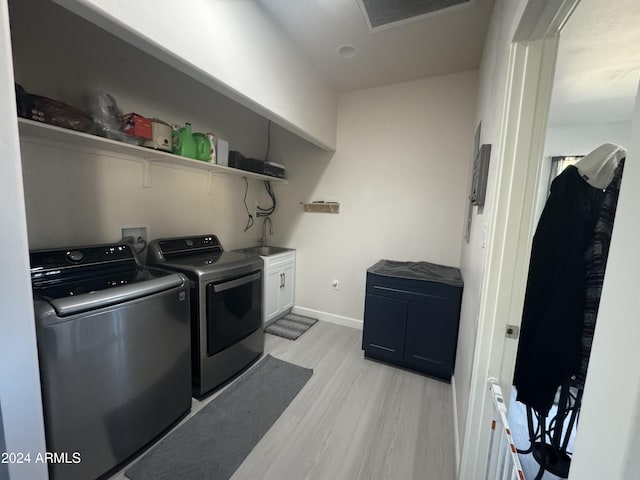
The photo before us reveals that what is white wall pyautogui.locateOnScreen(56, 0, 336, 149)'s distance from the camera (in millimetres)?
1058

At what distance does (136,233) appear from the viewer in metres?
2.01

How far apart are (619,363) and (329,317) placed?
3026mm

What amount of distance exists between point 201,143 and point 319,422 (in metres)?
2.21

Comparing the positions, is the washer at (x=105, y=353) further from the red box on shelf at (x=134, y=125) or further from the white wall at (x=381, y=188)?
the white wall at (x=381, y=188)

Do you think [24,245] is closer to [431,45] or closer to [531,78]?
[531,78]

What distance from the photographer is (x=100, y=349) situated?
4.01 ft

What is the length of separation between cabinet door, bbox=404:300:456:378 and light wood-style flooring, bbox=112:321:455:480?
0.43 feet

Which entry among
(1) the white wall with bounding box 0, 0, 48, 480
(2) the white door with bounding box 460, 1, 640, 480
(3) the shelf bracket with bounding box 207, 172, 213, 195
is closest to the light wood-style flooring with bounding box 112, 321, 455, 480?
(2) the white door with bounding box 460, 1, 640, 480

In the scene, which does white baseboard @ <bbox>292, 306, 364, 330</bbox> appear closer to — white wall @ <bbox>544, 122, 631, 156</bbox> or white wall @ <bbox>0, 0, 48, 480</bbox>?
white wall @ <bbox>0, 0, 48, 480</bbox>

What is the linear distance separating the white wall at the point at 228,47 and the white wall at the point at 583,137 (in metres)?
3.02

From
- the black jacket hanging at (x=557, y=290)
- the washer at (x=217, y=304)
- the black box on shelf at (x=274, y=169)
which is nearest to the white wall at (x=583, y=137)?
the black jacket hanging at (x=557, y=290)

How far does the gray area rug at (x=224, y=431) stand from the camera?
139 cm

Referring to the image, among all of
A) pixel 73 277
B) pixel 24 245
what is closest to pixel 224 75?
pixel 24 245

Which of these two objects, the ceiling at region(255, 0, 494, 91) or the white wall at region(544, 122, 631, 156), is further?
the white wall at region(544, 122, 631, 156)
